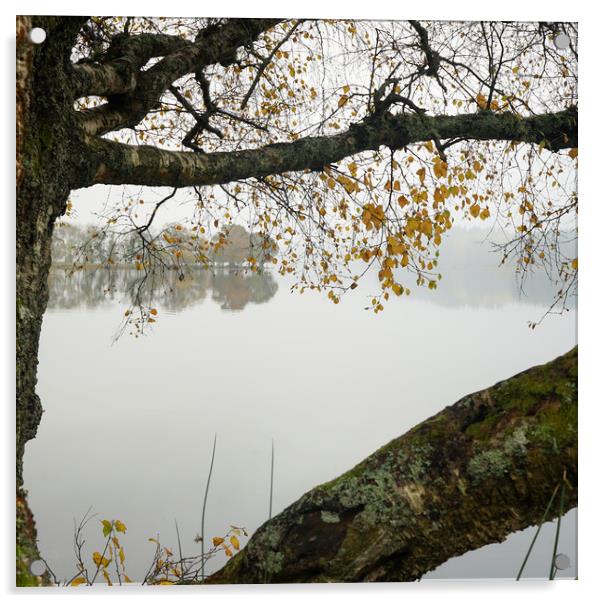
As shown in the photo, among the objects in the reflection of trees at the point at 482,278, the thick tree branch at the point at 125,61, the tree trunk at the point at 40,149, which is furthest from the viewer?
the reflection of trees at the point at 482,278

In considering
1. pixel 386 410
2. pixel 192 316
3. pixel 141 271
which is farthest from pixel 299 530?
pixel 141 271

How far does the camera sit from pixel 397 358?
246 cm

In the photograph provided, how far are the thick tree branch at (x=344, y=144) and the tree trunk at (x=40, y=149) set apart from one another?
0.23 meters

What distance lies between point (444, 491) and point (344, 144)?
148 centimetres

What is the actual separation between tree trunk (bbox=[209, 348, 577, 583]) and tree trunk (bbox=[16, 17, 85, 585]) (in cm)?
115

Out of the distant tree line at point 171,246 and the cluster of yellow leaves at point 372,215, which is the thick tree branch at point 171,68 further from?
the cluster of yellow leaves at point 372,215

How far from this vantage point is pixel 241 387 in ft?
8.00

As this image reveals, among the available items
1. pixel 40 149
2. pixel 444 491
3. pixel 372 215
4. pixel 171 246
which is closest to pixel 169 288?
pixel 171 246

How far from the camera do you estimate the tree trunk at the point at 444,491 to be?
1.45 meters

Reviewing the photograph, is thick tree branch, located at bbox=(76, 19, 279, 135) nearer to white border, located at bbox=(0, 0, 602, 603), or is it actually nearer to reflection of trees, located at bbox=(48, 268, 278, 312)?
white border, located at bbox=(0, 0, 602, 603)
